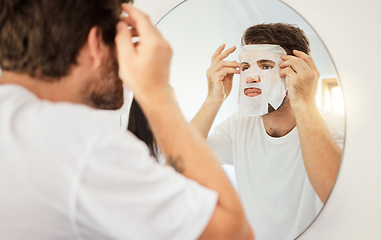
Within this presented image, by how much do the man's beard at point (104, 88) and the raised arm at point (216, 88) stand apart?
51cm

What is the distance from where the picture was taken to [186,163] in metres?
0.59

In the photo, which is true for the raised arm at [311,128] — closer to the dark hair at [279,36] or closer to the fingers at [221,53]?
the dark hair at [279,36]

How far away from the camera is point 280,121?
113 cm

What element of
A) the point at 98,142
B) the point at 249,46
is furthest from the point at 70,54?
the point at 249,46

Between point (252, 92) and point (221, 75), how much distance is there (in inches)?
4.2

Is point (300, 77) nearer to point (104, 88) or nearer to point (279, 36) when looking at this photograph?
point (279, 36)

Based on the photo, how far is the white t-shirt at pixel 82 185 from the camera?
495 mm

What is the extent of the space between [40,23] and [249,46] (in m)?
0.69

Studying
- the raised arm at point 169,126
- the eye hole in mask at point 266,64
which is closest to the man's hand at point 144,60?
the raised arm at point 169,126

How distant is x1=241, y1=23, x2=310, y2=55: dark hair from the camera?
1146mm

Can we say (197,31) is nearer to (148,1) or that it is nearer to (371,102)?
(148,1)

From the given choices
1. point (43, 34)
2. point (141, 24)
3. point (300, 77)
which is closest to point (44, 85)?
point (43, 34)

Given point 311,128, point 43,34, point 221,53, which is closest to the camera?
point 43,34

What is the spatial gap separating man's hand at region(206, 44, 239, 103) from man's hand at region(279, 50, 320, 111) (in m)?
0.14
